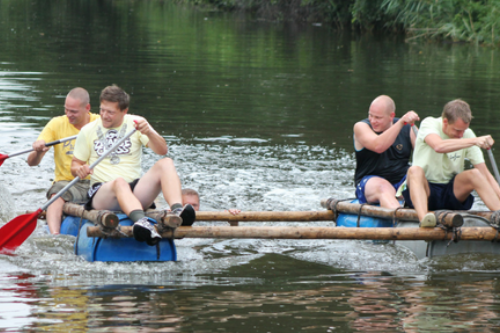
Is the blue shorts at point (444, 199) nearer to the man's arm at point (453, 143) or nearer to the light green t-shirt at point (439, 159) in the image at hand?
the light green t-shirt at point (439, 159)

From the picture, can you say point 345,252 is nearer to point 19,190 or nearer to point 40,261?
point 40,261

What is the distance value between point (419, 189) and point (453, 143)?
18.7 inches

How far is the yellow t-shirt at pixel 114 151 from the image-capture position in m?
6.52

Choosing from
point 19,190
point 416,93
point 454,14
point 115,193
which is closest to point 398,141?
point 115,193

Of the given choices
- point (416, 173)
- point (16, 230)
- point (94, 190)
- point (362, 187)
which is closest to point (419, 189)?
point (416, 173)

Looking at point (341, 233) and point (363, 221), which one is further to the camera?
point (363, 221)

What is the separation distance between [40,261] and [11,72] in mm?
13457

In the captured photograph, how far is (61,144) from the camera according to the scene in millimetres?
7582

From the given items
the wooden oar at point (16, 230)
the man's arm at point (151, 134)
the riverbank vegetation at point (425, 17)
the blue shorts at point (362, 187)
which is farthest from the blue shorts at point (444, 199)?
the riverbank vegetation at point (425, 17)

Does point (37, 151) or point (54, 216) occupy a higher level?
point (37, 151)

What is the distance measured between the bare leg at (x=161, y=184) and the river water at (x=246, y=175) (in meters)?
0.56

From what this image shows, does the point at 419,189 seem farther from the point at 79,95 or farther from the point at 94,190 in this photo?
the point at 79,95

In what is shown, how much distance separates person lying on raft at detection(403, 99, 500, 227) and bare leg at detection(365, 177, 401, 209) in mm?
271

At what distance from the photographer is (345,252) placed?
696 cm
